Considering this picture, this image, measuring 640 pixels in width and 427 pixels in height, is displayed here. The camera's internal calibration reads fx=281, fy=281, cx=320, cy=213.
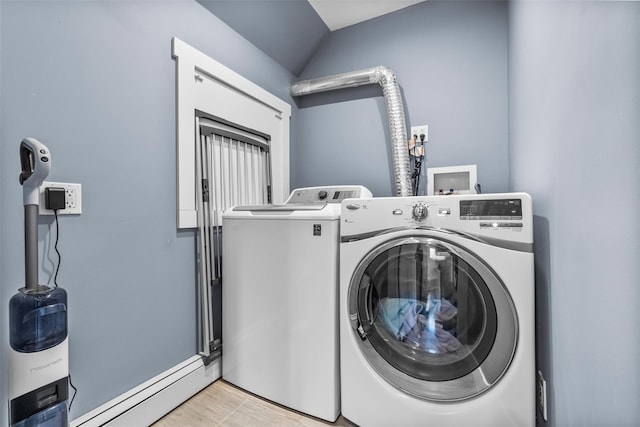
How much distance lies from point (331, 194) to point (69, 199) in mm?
1363

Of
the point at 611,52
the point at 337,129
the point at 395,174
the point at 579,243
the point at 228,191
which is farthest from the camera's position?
the point at 337,129

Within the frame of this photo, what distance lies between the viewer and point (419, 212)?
1080 mm

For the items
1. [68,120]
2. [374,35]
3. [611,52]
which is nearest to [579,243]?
[611,52]

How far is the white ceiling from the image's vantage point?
6.63ft

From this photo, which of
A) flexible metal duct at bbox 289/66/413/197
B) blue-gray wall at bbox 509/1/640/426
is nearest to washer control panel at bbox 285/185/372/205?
flexible metal duct at bbox 289/66/413/197

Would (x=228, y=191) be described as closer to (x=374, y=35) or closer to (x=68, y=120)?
(x=68, y=120)

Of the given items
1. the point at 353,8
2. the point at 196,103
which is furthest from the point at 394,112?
the point at 196,103

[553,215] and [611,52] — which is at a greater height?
[611,52]

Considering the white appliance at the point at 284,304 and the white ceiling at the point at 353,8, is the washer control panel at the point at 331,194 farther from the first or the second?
the white ceiling at the point at 353,8

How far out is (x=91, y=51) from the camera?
1.12 meters

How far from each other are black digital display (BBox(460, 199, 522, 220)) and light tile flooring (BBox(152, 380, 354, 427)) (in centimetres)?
105

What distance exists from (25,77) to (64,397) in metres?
1.05

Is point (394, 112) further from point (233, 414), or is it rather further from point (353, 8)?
point (233, 414)

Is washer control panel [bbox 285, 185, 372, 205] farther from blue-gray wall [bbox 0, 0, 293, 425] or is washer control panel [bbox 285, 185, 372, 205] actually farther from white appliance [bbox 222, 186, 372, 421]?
blue-gray wall [bbox 0, 0, 293, 425]
